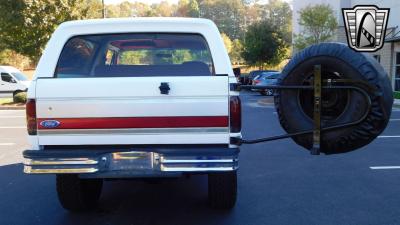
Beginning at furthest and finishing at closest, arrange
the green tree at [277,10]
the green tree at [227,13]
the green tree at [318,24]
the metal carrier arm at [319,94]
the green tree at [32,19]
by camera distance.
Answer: the green tree at [227,13] → the green tree at [277,10] → the green tree at [318,24] → the green tree at [32,19] → the metal carrier arm at [319,94]

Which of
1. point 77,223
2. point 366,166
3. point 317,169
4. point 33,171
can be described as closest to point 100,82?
point 33,171

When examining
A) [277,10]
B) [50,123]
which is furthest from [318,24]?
[277,10]

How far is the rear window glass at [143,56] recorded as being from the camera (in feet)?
14.5

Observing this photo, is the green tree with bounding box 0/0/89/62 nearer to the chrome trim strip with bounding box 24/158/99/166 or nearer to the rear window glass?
the rear window glass

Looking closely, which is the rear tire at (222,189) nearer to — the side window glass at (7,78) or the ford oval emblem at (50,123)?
the ford oval emblem at (50,123)

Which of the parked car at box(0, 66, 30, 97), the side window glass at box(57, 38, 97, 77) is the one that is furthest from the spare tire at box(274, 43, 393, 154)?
the parked car at box(0, 66, 30, 97)

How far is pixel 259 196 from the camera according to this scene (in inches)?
211

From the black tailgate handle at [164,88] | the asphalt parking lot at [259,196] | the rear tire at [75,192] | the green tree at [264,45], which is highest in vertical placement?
the green tree at [264,45]

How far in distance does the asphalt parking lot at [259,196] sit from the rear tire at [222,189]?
0.13 meters

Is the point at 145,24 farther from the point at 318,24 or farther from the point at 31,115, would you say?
the point at 318,24

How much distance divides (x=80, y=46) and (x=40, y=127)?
1.14 meters

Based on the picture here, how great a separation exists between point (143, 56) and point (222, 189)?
6.14 ft

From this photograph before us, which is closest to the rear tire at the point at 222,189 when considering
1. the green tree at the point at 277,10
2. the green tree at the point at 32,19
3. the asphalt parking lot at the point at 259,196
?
the asphalt parking lot at the point at 259,196

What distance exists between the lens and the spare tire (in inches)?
141
